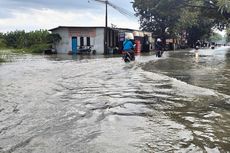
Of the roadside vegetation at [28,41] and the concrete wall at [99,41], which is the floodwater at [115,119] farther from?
the roadside vegetation at [28,41]

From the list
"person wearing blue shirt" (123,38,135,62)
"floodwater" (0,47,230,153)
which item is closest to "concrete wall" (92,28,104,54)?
"person wearing blue shirt" (123,38,135,62)

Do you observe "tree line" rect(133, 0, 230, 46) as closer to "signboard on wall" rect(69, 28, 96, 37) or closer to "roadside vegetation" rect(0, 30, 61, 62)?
"signboard on wall" rect(69, 28, 96, 37)

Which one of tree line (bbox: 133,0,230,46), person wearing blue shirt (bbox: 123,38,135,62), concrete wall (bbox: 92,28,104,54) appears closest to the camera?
person wearing blue shirt (bbox: 123,38,135,62)

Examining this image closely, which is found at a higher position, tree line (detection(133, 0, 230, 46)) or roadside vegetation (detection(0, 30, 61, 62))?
tree line (detection(133, 0, 230, 46))

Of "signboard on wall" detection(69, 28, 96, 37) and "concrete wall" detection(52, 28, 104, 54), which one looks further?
"signboard on wall" detection(69, 28, 96, 37)

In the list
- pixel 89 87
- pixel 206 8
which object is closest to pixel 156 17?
pixel 206 8

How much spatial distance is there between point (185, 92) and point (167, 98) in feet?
4.38

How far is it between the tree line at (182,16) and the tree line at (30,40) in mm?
12502

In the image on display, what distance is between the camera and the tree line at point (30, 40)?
165 feet

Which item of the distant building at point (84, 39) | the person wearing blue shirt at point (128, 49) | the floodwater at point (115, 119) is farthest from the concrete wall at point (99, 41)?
the floodwater at point (115, 119)

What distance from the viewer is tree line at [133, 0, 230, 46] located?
36344 mm

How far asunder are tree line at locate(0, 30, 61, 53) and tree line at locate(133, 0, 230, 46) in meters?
12.5

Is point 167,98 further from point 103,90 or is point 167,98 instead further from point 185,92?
point 103,90

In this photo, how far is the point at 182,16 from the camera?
43.0 m
